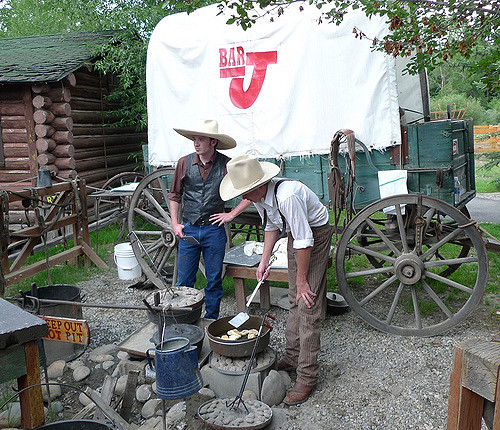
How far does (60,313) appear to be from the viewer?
452 cm

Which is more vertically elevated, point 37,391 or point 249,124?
point 249,124

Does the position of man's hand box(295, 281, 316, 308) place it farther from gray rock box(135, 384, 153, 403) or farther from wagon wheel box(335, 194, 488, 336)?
gray rock box(135, 384, 153, 403)

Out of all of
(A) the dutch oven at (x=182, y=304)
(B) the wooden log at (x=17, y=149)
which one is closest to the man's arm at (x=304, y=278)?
(A) the dutch oven at (x=182, y=304)

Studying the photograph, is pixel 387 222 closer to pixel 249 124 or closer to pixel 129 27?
pixel 249 124

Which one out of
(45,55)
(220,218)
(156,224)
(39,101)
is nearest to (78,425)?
(220,218)

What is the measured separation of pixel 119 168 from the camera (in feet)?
36.1

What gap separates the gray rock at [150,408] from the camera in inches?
142

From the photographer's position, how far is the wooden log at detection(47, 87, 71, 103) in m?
8.80

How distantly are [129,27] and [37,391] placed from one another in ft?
29.8

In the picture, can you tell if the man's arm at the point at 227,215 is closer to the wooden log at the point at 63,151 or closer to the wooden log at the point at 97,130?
the wooden log at the point at 63,151

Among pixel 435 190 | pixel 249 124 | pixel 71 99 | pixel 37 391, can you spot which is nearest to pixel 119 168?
pixel 71 99

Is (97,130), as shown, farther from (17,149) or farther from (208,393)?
(208,393)

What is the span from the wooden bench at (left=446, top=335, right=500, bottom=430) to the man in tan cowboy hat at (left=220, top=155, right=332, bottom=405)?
1.93 m

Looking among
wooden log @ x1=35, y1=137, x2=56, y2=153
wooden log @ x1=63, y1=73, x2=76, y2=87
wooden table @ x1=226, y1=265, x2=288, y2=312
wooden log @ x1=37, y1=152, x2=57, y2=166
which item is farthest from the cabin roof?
wooden table @ x1=226, y1=265, x2=288, y2=312
